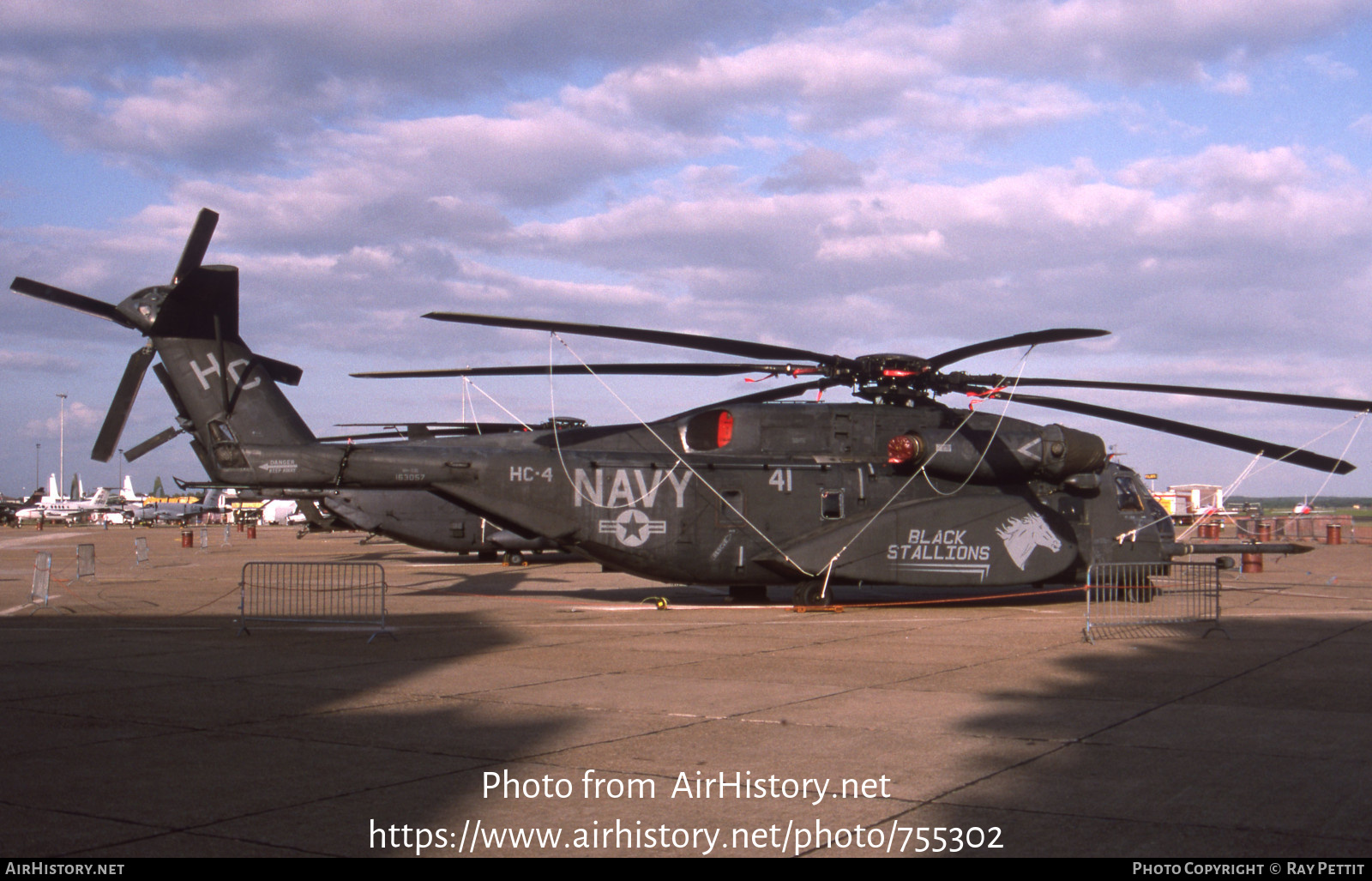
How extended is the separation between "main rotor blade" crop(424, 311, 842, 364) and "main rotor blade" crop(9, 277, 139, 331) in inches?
244

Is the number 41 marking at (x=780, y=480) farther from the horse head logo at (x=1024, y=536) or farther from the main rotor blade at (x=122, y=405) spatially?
the main rotor blade at (x=122, y=405)

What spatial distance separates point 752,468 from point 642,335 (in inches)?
196

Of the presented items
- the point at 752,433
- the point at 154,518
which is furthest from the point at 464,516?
the point at 154,518

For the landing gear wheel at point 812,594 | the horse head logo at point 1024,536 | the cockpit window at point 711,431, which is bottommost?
the landing gear wheel at point 812,594

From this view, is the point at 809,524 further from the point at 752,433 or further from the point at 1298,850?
the point at 1298,850

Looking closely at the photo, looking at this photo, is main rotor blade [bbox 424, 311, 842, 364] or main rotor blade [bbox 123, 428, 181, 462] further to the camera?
main rotor blade [bbox 123, 428, 181, 462]

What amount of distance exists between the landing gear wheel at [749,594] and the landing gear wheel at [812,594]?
1.67 m

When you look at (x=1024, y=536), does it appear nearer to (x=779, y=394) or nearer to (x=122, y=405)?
(x=779, y=394)

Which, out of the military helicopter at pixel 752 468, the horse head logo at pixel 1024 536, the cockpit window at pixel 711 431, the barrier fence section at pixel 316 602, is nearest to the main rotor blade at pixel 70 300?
the military helicopter at pixel 752 468

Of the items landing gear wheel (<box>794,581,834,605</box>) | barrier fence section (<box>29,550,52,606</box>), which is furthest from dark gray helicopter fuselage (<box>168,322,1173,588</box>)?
barrier fence section (<box>29,550,52,606</box>)

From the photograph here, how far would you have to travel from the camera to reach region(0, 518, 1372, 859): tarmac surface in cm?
532

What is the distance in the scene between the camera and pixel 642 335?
1348cm

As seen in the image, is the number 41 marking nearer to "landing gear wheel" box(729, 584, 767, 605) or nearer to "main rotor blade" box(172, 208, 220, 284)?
"landing gear wheel" box(729, 584, 767, 605)

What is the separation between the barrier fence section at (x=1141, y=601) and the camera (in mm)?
15055
